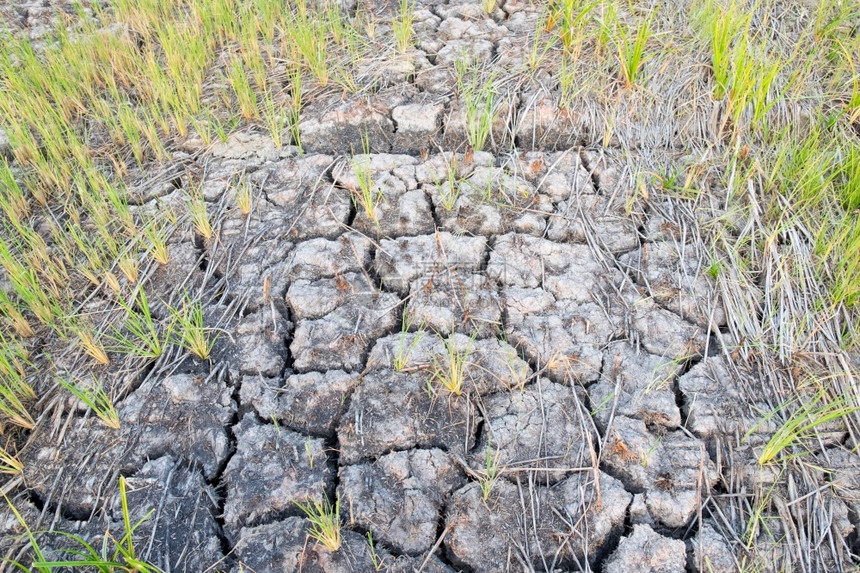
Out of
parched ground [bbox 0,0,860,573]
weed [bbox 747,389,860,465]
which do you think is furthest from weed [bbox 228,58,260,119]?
weed [bbox 747,389,860,465]

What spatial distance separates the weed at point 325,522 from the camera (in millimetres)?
1354

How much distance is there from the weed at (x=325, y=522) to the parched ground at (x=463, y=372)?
26 mm

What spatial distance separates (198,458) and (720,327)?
1.61 meters

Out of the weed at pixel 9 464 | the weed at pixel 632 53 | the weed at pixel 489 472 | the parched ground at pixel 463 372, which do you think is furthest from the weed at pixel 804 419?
the weed at pixel 9 464

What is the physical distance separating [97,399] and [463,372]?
103cm

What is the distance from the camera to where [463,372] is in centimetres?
167

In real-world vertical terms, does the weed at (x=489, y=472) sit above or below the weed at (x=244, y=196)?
below

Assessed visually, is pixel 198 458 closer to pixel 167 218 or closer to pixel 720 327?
pixel 167 218

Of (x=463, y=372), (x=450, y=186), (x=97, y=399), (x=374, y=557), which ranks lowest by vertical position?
(x=374, y=557)

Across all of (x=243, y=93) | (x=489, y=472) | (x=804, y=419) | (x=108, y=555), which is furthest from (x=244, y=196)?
(x=804, y=419)

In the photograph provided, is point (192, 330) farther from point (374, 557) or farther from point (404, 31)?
point (404, 31)

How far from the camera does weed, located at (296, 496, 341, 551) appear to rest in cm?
135

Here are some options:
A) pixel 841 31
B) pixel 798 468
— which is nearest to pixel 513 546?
pixel 798 468

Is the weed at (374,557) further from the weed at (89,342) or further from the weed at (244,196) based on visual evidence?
the weed at (244,196)
